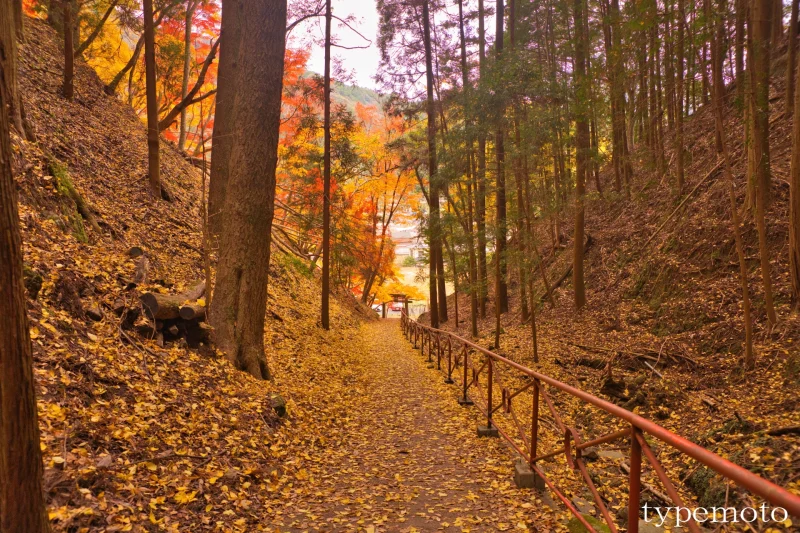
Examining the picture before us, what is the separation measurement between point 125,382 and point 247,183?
3.11m

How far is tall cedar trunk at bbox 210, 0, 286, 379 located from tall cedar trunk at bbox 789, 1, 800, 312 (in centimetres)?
817

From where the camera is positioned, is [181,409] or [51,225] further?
[51,225]

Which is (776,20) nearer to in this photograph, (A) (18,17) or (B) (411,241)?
(B) (411,241)

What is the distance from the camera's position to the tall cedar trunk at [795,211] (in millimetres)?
6945

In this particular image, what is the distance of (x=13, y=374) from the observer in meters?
1.91

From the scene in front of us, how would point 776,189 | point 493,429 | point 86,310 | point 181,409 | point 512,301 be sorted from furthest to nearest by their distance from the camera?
point 512,301
point 776,189
point 493,429
point 86,310
point 181,409

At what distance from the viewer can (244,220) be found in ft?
20.4

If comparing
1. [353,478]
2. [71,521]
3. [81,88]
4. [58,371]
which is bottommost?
[353,478]

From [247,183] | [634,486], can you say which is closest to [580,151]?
[247,183]

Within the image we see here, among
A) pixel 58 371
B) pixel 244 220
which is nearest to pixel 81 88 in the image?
pixel 244 220

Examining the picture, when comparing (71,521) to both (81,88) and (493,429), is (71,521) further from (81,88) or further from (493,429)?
(81,88)

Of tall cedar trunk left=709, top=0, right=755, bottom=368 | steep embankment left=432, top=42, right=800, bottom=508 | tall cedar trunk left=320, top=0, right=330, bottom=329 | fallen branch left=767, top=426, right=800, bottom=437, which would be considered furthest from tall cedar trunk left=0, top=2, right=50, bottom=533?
tall cedar trunk left=320, top=0, right=330, bottom=329

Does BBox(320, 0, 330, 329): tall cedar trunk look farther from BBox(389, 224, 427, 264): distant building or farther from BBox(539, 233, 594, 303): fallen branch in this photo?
BBox(539, 233, 594, 303): fallen branch

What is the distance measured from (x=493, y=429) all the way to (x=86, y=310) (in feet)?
16.2
